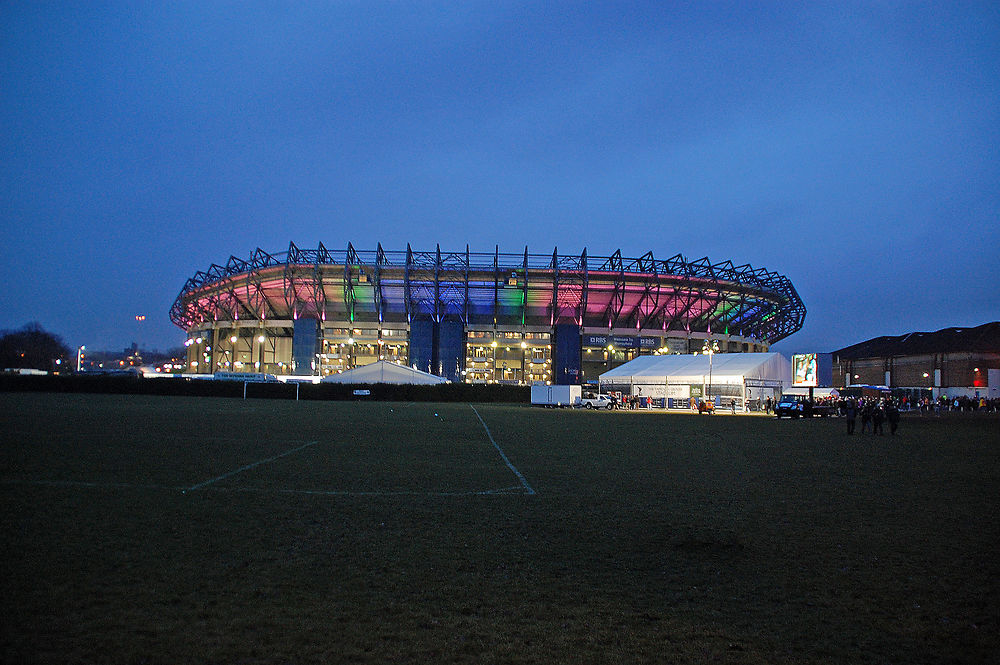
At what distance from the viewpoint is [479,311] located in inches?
3457

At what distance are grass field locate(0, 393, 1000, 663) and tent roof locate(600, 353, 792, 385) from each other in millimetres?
33266

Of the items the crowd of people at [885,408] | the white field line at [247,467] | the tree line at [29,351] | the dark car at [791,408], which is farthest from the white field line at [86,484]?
the tree line at [29,351]

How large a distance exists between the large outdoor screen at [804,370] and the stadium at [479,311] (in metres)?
35.6

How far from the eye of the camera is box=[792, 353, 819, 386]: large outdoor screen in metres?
43.6

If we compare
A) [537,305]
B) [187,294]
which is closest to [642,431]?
[537,305]

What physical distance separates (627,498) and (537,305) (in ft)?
254

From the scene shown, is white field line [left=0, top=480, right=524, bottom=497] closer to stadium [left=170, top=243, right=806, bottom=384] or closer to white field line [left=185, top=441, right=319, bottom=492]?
white field line [left=185, top=441, right=319, bottom=492]

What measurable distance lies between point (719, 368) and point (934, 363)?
225 ft

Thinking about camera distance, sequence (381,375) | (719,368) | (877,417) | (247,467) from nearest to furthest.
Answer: (247,467), (877,417), (719,368), (381,375)

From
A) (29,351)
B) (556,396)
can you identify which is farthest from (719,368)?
(29,351)

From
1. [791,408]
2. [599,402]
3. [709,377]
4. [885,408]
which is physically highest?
[709,377]

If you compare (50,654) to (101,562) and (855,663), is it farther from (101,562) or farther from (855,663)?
(855,663)

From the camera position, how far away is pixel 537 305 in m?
87.4

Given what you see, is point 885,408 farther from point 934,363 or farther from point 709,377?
point 934,363
